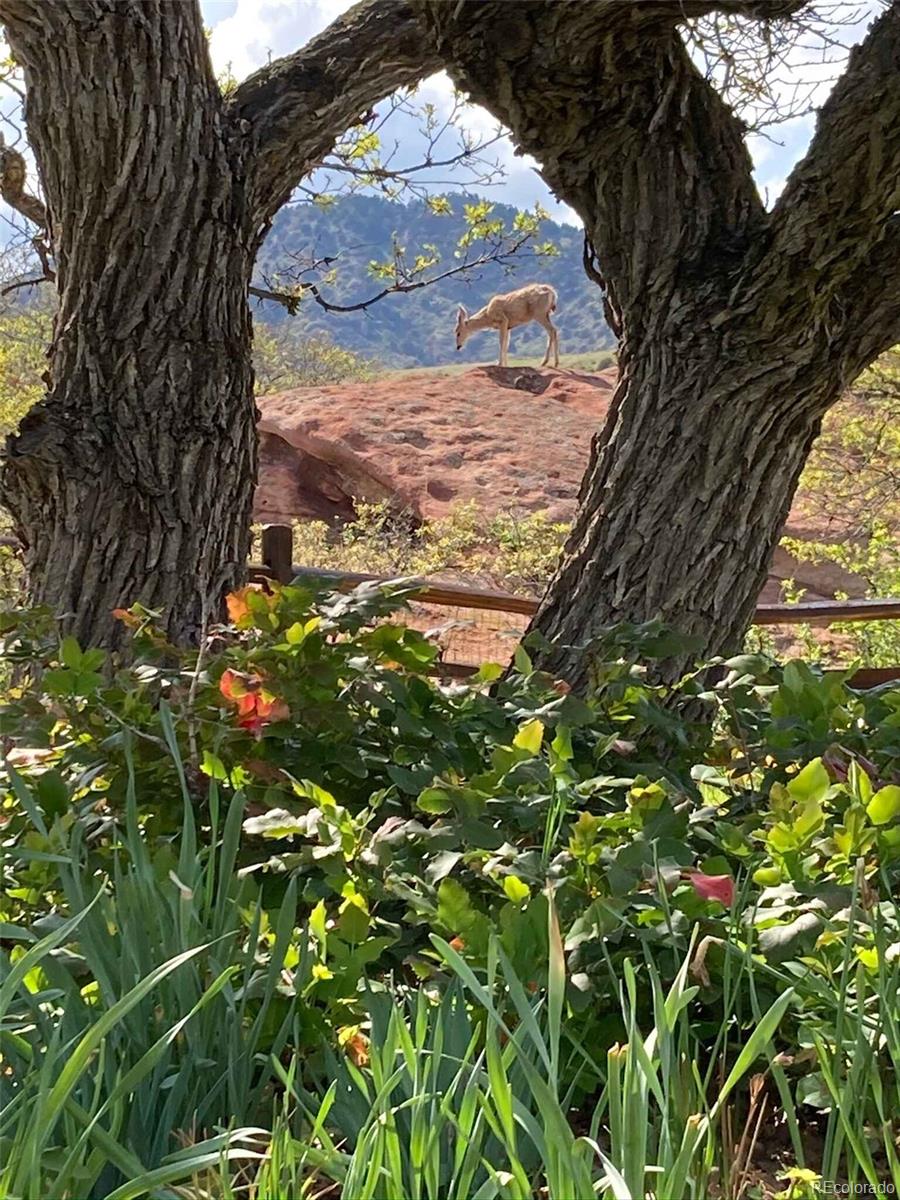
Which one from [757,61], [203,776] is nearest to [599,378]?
[757,61]

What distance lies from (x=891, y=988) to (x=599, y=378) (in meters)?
15.7

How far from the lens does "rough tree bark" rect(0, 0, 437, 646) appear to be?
109 inches

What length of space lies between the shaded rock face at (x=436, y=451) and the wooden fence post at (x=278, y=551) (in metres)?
6.33

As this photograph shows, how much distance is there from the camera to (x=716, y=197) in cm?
250

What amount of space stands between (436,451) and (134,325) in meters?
9.93

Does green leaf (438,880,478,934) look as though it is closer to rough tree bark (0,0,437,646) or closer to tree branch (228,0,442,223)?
rough tree bark (0,0,437,646)

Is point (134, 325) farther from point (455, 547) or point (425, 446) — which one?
point (425, 446)

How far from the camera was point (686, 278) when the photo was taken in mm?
2463

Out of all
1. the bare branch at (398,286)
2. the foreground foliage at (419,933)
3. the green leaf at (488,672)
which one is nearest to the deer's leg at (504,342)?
the bare branch at (398,286)

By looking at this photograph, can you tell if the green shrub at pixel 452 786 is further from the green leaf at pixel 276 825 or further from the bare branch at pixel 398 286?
the bare branch at pixel 398 286

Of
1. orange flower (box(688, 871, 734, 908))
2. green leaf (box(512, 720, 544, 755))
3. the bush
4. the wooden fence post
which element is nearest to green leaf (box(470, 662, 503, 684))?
green leaf (box(512, 720, 544, 755))

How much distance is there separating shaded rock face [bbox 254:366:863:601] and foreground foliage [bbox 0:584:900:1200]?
9.56 m

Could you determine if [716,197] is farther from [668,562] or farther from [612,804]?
[612,804]

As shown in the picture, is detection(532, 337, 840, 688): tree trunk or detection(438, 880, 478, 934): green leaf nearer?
detection(438, 880, 478, 934): green leaf
